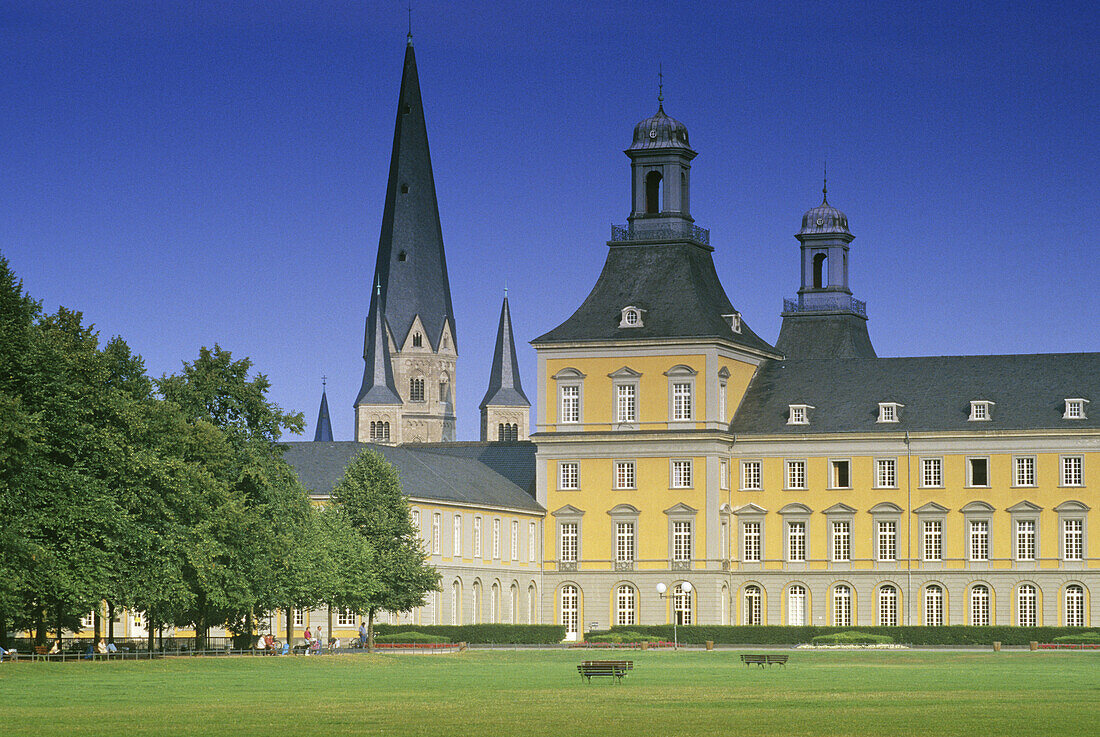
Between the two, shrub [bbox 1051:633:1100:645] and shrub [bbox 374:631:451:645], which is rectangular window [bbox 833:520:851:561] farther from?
shrub [bbox 374:631:451:645]

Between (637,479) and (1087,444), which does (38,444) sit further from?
(1087,444)

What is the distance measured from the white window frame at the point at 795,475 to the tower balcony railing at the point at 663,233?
15.4 m

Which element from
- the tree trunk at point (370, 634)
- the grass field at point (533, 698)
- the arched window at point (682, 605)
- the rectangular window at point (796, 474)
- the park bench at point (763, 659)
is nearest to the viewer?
Result: the grass field at point (533, 698)

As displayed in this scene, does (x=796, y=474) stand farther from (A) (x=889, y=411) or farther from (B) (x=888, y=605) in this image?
(B) (x=888, y=605)

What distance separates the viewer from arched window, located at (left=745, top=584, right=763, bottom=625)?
412 feet

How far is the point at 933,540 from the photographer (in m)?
123

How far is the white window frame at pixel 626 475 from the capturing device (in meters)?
126

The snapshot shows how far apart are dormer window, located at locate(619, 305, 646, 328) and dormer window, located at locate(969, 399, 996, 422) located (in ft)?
67.7

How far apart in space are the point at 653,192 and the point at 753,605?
27036 millimetres

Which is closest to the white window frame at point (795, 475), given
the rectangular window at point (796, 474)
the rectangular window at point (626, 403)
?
the rectangular window at point (796, 474)

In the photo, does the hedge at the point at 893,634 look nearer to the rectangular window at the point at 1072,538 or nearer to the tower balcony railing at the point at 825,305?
the rectangular window at the point at 1072,538

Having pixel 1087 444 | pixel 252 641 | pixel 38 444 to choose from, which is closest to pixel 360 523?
pixel 252 641

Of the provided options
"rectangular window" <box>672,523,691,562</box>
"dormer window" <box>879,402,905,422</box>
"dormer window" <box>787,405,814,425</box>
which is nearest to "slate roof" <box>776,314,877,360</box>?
"dormer window" <box>787,405,814,425</box>

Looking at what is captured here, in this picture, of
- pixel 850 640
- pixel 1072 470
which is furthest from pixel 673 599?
pixel 1072 470
